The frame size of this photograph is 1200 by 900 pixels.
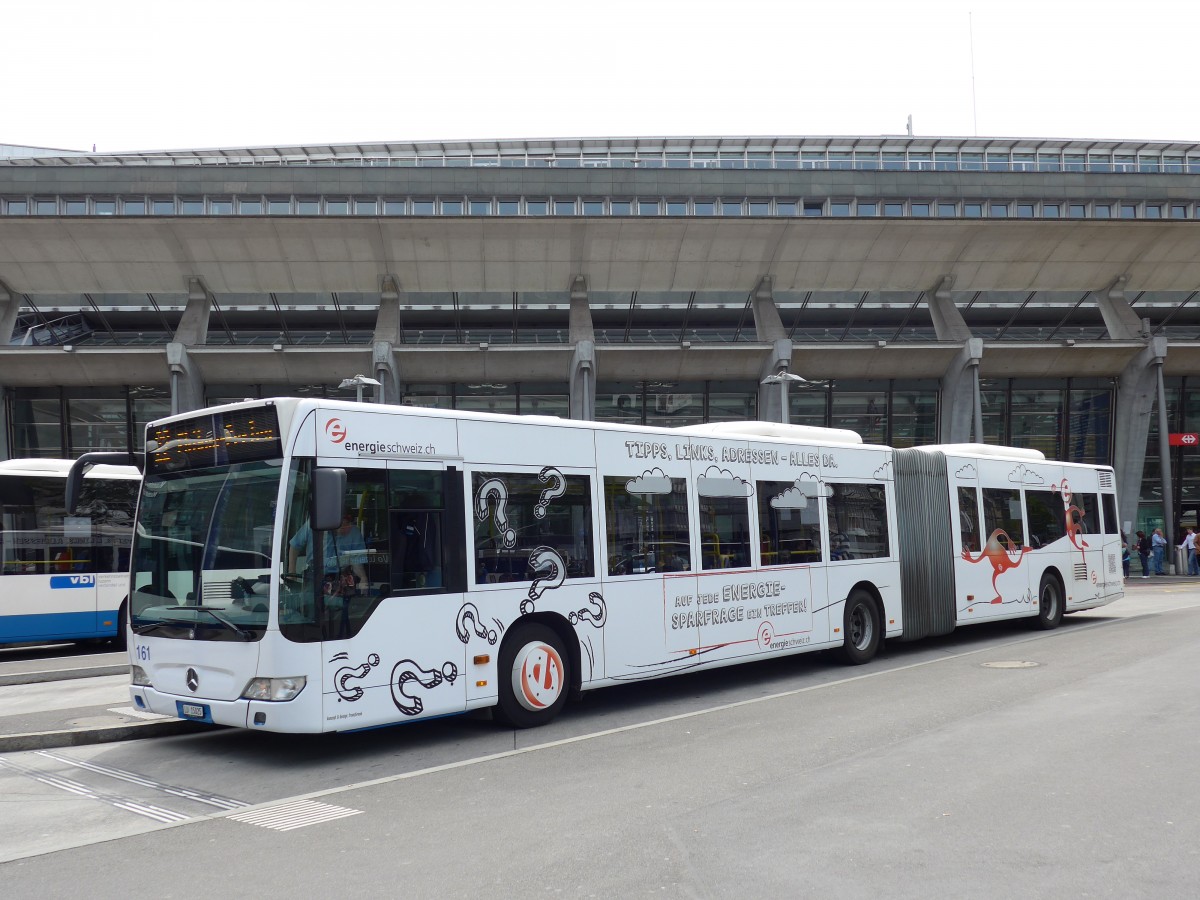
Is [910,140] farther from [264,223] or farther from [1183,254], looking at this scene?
[264,223]

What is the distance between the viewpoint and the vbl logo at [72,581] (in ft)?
53.6

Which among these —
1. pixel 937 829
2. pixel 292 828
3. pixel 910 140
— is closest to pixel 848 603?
pixel 937 829

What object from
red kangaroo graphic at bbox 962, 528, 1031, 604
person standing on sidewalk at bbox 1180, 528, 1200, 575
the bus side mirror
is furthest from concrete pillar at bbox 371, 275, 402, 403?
person standing on sidewalk at bbox 1180, 528, 1200, 575

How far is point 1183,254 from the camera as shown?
112ft

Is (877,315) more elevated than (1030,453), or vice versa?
(877,315)

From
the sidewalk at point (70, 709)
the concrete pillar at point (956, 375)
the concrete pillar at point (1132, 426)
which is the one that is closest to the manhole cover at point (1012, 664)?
the sidewalk at point (70, 709)

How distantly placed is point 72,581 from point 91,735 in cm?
841

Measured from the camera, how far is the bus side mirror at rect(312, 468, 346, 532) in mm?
7598

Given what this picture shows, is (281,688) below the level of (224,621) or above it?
below

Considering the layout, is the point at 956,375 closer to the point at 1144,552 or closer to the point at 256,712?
the point at 1144,552

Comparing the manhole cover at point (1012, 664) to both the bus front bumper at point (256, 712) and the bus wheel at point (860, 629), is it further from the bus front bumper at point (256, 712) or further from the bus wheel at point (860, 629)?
the bus front bumper at point (256, 712)

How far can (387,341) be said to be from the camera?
29.8 metres

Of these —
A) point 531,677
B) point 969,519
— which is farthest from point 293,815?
→ point 969,519

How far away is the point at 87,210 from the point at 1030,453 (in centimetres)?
2980
